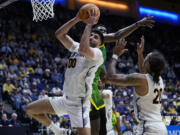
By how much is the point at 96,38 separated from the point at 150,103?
1350 millimetres

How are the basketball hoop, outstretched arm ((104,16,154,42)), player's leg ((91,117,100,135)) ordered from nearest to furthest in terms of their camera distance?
player's leg ((91,117,100,135)), outstretched arm ((104,16,154,42)), the basketball hoop

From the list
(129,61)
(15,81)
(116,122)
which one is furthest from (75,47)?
(129,61)

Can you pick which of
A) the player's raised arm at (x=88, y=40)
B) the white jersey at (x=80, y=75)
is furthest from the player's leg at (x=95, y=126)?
the player's raised arm at (x=88, y=40)

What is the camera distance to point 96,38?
4.70 m

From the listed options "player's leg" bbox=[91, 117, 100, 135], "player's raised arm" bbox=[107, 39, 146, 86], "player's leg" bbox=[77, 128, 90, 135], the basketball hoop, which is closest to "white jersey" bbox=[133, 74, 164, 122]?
"player's raised arm" bbox=[107, 39, 146, 86]

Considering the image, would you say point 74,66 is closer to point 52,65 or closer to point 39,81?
point 39,81

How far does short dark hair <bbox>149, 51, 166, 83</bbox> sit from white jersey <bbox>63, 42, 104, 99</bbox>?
2.65 feet

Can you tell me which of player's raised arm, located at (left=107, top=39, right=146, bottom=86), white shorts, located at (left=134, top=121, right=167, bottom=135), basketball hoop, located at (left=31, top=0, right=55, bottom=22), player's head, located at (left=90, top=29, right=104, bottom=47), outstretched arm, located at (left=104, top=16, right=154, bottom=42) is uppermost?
basketball hoop, located at (left=31, top=0, right=55, bottom=22)

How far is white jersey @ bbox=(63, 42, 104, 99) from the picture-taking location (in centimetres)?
430

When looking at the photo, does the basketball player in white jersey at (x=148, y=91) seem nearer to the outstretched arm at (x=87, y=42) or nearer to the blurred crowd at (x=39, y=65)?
the outstretched arm at (x=87, y=42)

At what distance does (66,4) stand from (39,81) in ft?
27.9

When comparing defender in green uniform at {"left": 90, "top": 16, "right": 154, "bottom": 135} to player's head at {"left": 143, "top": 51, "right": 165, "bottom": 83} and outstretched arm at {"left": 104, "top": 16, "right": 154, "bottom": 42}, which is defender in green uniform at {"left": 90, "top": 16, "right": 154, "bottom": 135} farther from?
player's head at {"left": 143, "top": 51, "right": 165, "bottom": 83}

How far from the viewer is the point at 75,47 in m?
4.62

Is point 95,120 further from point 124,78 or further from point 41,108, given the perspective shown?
point 124,78
